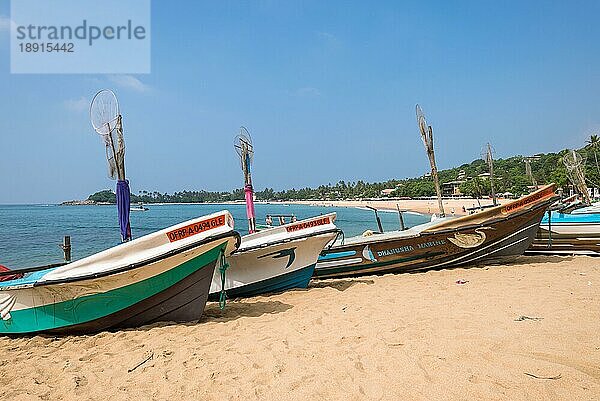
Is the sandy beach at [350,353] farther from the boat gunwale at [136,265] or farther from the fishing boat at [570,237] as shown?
the fishing boat at [570,237]

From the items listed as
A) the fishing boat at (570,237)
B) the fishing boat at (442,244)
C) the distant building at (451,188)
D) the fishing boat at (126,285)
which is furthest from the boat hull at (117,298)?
the distant building at (451,188)

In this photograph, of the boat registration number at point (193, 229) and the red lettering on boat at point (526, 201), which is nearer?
the boat registration number at point (193, 229)

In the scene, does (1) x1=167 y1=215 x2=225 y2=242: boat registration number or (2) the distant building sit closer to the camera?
(1) x1=167 y1=215 x2=225 y2=242: boat registration number

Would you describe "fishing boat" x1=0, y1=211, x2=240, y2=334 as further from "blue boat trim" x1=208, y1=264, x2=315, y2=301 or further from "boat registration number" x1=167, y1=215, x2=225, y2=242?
"blue boat trim" x1=208, y1=264, x2=315, y2=301

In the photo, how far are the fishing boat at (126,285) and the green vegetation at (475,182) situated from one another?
3.33 meters

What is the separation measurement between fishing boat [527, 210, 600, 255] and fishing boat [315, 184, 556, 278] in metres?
1.58

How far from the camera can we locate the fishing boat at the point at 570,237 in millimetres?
9883

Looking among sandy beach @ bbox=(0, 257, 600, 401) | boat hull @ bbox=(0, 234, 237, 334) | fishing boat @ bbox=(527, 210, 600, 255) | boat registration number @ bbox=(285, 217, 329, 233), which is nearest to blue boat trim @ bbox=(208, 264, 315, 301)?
boat registration number @ bbox=(285, 217, 329, 233)

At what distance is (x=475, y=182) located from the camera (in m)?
34.7

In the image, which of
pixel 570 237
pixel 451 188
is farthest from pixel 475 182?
pixel 451 188

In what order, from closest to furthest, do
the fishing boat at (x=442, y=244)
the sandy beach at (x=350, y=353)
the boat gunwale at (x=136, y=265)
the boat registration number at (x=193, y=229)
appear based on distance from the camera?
the sandy beach at (x=350, y=353)
the boat gunwale at (x=136, y=265)
the boat registration number at (x=193, y=229)
the fishing boat at (x=442, y=244)

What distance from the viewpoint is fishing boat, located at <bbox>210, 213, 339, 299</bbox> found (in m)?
7.13

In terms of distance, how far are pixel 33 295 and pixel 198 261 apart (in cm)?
209

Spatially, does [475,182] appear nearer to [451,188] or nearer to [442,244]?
[442,244]
